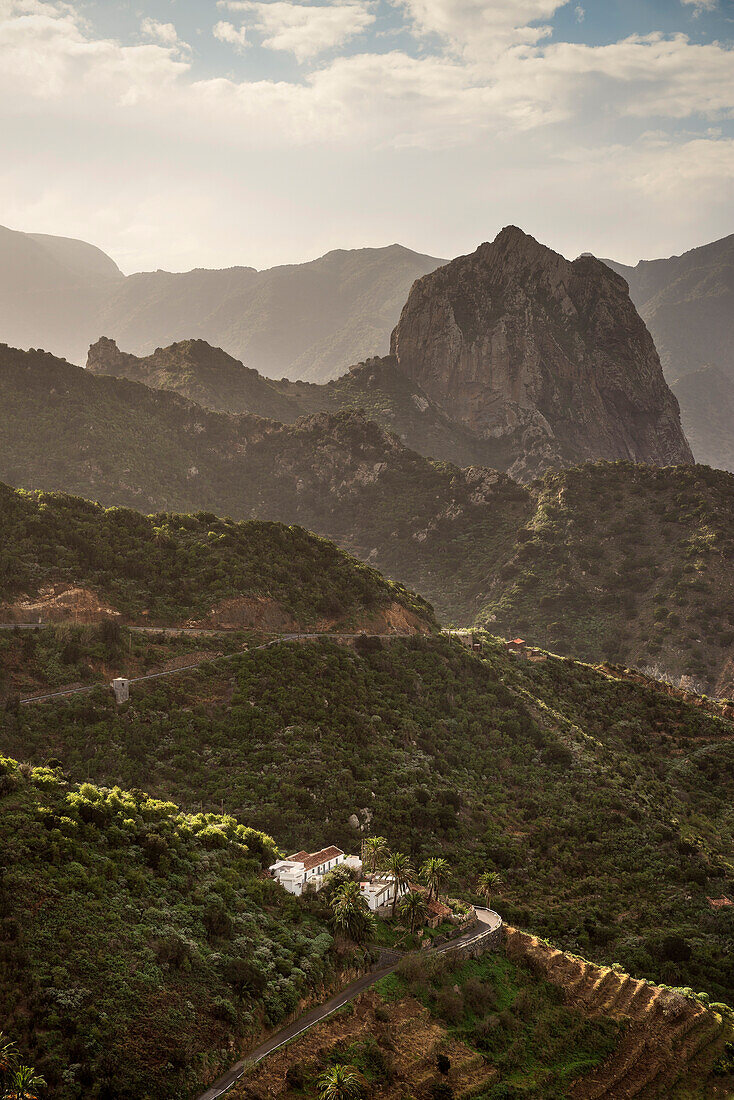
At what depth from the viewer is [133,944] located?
3083 centimetres

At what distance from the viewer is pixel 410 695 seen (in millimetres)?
73688

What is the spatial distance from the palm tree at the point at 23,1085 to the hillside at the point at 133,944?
0.94 metres

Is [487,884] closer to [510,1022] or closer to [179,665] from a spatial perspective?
[510,1022]

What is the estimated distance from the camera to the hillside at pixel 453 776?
5106cm

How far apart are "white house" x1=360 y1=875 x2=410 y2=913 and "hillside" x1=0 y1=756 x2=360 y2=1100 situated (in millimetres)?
4713

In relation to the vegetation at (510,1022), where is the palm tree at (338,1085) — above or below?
above

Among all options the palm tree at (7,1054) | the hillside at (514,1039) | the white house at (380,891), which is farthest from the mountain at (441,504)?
the palm tree at (7,1054)

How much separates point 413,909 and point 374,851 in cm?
545

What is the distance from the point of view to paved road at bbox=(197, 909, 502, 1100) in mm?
27859

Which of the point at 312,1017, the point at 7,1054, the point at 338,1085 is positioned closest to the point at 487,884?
the point at 312,1017

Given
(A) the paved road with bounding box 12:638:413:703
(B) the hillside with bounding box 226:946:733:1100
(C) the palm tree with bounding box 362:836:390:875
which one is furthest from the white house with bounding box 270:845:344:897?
(A) the paved road with bounding box 12:638:413:703

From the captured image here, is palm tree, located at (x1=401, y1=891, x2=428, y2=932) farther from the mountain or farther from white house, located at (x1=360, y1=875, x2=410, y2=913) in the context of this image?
the mountain

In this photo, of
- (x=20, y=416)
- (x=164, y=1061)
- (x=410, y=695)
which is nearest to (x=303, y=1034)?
(x=164, y=1061)

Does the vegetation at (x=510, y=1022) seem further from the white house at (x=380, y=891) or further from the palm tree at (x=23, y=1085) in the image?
the palm tree at (x=23, y=1085)
